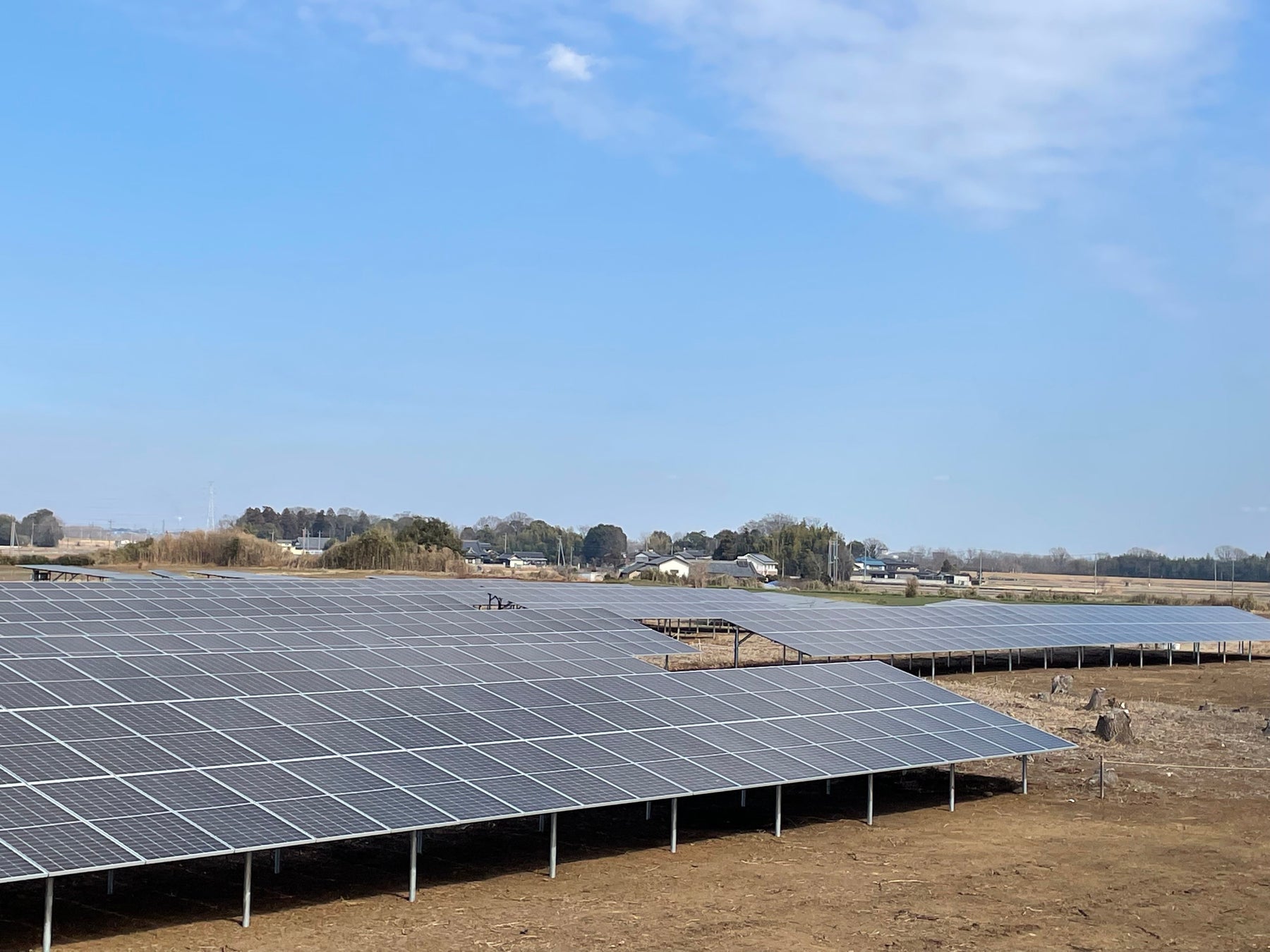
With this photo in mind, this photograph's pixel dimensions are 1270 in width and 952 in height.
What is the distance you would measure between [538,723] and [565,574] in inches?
3851

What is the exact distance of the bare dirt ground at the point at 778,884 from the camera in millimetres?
16625

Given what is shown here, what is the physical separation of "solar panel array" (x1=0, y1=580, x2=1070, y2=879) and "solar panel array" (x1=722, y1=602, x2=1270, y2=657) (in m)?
13.4

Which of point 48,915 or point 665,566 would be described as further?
point 665,566

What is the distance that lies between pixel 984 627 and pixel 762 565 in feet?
Answer: 368

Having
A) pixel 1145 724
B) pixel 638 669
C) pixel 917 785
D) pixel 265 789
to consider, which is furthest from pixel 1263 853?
pixel 265 789

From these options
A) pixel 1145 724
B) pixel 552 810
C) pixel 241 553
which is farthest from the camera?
pixel 241 553

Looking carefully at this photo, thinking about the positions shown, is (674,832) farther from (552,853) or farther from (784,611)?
(784,611)

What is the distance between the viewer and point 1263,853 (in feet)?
74.2

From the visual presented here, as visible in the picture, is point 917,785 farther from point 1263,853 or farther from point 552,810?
point 552,810

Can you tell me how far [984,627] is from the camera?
5350cm

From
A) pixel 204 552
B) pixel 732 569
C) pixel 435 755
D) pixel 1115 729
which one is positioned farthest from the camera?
pixel 732 569

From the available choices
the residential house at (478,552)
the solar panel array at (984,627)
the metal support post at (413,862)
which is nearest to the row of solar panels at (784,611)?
the solar panel array at (984,627)

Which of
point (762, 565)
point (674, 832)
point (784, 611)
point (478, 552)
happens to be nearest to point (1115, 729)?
point (784, 611)

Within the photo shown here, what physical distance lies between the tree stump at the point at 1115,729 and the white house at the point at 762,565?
376ft
